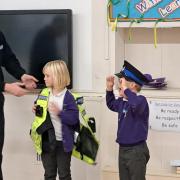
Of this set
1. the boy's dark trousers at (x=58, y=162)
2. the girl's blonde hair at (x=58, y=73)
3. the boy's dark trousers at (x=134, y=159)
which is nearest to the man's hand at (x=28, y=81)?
the girl's blonde hair at (x=58, y=73)

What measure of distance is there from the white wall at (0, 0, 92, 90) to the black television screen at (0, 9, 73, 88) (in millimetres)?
79

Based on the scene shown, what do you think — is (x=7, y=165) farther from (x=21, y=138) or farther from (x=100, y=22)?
(x=100, y=22)

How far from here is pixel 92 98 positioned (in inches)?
116

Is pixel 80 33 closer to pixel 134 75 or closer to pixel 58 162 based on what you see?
pixel 134 75

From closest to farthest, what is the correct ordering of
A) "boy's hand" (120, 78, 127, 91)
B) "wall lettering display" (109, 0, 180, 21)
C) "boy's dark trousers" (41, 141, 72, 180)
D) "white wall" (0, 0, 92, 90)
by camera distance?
"boy's hand" (120, 78, 127, 91)
"boy's dark trousers" (41, 141, 72, 180)
"wall lettering display" (109, 0, 180, 21)
"white wall" (0, 0, 92, 90)

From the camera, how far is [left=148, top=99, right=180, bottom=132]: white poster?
2.88 m

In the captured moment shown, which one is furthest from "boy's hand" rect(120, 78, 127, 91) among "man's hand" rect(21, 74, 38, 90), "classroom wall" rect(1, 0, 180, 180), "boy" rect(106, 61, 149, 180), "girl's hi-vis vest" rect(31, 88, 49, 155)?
"man's hand" rect(21, 74, 38, 90)

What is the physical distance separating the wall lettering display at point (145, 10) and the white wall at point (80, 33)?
240 mm

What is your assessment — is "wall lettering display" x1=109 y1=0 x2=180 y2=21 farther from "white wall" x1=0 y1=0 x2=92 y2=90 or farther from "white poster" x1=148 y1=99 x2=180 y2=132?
"white poster" x1=148 y1=99 x2=180 y2=132

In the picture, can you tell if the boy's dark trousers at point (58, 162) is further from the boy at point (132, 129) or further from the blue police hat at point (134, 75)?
the blue police hat at point (134, 75)

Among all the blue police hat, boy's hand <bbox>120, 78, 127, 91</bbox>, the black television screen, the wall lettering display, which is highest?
the wall lettering display

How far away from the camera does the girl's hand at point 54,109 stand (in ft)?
8.02

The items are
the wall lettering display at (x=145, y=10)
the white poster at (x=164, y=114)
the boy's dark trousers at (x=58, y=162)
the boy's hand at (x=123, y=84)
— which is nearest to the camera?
the boy's hand at (x=123, y=84)

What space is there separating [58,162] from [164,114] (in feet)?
2.63
